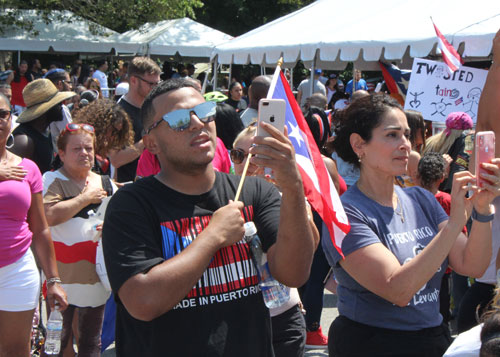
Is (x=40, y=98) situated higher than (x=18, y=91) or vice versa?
(x=40, y=98)

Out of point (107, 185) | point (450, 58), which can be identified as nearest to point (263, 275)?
point (107, 185)

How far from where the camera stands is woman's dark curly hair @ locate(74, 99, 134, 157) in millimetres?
5402

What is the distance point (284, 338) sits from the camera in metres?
3.48

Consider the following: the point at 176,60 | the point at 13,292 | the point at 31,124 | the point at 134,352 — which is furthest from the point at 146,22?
the point at 134,352

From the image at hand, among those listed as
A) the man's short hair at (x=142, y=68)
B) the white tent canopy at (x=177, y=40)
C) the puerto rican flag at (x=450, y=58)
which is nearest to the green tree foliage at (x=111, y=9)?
the white tent canopy at (x=177, y=40)

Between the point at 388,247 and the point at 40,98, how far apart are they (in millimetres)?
3899

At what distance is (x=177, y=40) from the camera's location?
23.0 m

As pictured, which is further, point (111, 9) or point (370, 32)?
point (111, 9)

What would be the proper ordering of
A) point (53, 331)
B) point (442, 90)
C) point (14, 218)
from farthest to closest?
1. point (442, 90)
2. point (53, 331)
3. point (14, 218)

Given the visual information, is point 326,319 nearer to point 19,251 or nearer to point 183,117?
point 19,251

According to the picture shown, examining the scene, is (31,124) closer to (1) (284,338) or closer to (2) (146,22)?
(1) (284,338)

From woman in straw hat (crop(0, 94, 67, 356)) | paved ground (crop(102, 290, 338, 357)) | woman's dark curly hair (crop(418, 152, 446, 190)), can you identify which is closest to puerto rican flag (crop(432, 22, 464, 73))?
woman's dark curly hair (crop(418, 152, 446, 190))

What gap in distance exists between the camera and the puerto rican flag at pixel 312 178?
264 centimetres

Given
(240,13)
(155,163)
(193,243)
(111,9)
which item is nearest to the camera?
(193,243)
